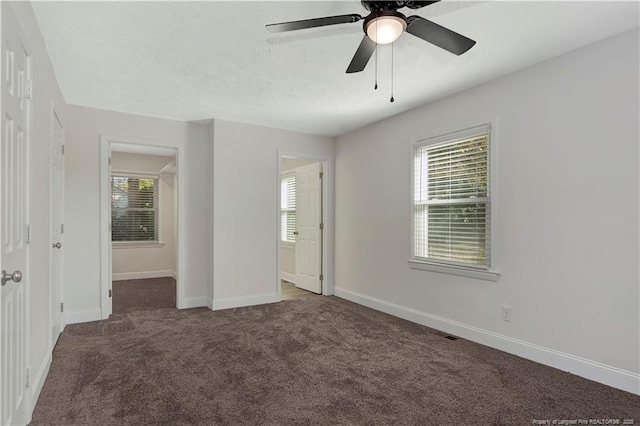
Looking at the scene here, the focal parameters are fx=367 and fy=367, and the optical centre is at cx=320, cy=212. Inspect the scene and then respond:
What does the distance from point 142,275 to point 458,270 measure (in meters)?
6.10

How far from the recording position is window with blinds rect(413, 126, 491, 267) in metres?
3.62

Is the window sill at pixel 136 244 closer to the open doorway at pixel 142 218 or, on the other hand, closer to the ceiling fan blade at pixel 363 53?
the open doorway at pixel 142 218

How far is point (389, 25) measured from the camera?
198 centimetres

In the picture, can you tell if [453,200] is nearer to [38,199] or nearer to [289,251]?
[38,199]

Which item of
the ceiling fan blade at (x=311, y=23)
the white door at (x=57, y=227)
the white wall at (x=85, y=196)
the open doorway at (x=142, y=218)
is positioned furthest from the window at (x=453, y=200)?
the open doorway at (x=142, y=218)

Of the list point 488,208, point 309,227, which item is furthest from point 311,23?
point 309,227

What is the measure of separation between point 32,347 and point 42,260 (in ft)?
2.03

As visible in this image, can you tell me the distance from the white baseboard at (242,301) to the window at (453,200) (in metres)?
2.13

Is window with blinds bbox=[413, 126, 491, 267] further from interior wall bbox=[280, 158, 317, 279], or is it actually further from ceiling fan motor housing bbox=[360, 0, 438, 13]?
interior wall bbox=[280, 158, 317, 279]

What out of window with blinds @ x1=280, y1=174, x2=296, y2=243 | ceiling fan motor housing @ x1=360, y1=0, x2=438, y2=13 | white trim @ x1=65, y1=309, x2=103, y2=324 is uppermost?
ceiling fan motor housing @ x1=360, y1=0, x2=438, y2=13

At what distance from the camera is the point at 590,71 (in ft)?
9.18

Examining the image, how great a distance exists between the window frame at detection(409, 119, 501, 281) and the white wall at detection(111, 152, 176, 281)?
15.8ft

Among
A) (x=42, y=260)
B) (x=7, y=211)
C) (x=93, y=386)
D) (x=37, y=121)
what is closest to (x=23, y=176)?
(x=7, y=211)

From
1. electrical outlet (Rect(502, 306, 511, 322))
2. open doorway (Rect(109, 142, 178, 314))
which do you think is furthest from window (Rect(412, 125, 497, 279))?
open doorway (Rect(109, 142, 178, 314))
